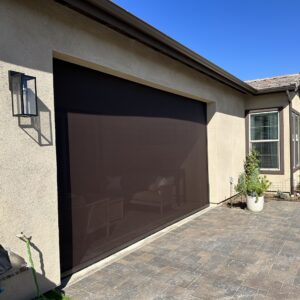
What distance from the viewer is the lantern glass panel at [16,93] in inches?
106

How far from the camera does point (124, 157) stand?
14.7ft

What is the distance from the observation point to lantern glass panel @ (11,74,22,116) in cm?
269

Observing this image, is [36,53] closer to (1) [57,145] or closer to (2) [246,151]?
(1) [57,145]

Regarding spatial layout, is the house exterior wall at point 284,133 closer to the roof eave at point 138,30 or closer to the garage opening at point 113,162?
the roof eave at point 138,30

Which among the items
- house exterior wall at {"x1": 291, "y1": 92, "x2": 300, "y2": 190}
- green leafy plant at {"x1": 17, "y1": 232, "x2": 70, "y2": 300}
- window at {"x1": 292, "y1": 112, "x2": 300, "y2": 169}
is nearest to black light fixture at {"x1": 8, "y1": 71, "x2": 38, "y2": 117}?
green leafy plant at {"x1": 17, "y1": 232, "x2": 70, "y2": 300}

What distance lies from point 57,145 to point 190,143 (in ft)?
11.9

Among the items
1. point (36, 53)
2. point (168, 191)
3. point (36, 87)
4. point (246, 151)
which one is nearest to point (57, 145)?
point (36, 87)

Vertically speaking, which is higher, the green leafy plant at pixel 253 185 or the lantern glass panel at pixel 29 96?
the lantern glass panel at pixel 29 96

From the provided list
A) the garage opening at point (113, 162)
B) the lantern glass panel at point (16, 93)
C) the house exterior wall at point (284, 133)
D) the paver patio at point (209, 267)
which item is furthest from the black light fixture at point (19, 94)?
the house exterior wall at point (284, 133)

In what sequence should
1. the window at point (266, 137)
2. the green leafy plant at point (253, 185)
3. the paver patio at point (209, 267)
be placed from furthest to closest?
the window at point (266, 137) < the green leafy plant at point (253, 185) < the paver patio at point (209, 267)

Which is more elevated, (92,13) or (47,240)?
(92,13)

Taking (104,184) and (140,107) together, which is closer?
(104,184)

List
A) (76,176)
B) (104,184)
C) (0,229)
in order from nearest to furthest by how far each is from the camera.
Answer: (0,229) → (76,176) → (104,184)

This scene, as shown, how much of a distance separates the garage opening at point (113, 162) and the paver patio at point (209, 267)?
42 cm
